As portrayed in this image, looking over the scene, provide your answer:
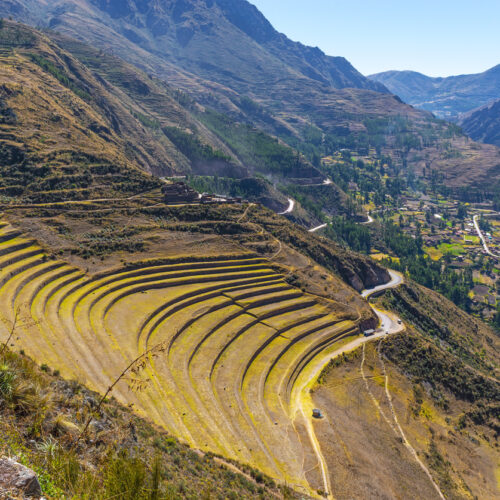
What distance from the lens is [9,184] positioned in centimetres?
8919

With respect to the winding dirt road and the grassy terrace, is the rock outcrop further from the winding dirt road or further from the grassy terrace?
the winding dirt road

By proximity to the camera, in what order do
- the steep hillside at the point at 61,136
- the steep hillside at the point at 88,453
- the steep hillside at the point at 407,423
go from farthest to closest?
the steep hillside at the point at 61,136 → the steep hillside at the point at 407,423 → the steep hillside at the point at 88,453

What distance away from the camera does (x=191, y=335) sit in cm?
6175

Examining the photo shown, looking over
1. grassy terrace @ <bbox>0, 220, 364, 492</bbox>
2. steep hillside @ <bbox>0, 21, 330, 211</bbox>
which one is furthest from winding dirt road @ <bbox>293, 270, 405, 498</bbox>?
steep hillside @ <bbox>0, 21, 330, 211</bbox>

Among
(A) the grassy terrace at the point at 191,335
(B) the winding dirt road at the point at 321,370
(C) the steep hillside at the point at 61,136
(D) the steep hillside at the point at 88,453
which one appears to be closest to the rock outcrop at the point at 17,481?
(D) the steep hillside at the point at 88,453

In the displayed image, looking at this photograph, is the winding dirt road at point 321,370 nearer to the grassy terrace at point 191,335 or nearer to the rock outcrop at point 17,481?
the grassy terrace at point 191,335

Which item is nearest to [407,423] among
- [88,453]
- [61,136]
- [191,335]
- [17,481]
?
[191,335]

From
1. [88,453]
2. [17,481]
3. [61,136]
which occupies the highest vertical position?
[17,481]

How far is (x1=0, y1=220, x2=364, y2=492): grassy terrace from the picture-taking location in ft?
146

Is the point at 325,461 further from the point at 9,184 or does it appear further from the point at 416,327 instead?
the point at 9,184

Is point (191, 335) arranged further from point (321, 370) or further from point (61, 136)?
point (61, 136)

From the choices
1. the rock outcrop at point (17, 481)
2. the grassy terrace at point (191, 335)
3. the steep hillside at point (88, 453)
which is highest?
the rock outcrop at point (17, 481)

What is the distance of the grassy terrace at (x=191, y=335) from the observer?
146ft

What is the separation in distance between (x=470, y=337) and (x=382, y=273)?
102 feet
